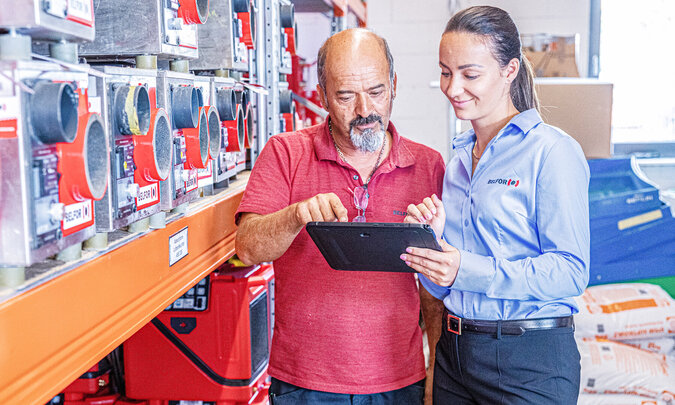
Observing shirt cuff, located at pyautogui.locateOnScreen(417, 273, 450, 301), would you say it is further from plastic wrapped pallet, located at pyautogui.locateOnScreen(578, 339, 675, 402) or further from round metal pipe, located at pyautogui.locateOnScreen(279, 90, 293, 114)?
plastic wrapped pallet, located at pyautogui.locateOnScreen(578, 339, 675, 402)

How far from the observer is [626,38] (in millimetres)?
4918

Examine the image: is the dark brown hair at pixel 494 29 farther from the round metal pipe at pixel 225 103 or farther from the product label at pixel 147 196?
the product label at pixel 147 196

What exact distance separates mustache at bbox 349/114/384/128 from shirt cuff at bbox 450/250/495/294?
44cm

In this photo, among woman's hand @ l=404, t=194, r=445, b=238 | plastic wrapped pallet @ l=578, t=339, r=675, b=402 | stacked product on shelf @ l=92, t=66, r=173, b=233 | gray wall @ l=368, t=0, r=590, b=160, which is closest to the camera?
stacked product on shelf @ l=92, t=66, r=173, b=233

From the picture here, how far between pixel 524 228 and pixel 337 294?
492 mm

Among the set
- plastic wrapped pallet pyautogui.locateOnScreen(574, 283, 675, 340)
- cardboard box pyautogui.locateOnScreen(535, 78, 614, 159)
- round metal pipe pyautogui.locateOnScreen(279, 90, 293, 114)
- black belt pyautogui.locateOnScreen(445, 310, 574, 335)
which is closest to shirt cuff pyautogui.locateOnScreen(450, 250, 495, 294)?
black belt pyautogui.locateOnScreen(445, 310, 574, 335)

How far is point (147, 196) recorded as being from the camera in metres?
1.24

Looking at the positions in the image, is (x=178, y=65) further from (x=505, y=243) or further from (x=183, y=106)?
(x=505, y=243)

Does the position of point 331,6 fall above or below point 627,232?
above

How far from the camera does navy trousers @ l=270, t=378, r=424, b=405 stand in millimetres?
1640

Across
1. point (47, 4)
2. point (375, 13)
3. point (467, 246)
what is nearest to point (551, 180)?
point (467, 246)

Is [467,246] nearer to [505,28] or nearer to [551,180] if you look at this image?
[551,180]

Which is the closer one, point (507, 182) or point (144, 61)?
point (144, 61)

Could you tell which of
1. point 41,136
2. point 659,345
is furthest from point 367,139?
point 659,345
